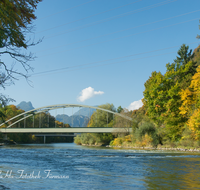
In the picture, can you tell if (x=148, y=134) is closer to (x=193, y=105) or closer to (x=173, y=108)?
(x=173, y=108)

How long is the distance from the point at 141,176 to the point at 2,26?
966cm

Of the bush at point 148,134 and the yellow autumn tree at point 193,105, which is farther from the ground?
the yellow autumn tree at point 193,105

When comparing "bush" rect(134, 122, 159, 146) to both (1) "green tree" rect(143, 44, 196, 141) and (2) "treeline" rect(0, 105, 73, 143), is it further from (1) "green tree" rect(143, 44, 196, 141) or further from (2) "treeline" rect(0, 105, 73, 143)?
(2) "treeline" rect(0, 105, 73, 143)

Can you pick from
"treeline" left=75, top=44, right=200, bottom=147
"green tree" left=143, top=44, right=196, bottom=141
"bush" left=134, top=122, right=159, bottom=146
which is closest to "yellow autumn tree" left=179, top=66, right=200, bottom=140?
"treeline" left=75, top=44, right=200, bottom=147

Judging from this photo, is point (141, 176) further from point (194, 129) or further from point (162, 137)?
point (162, 137)

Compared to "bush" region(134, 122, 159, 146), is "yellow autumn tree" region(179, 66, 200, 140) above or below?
above

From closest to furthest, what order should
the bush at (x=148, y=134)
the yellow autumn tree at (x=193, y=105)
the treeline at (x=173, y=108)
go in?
the yellow autumn tree at (x=193, y=105) → the treeline at (x=173, y=108) → the bush at (x=148, y=134)

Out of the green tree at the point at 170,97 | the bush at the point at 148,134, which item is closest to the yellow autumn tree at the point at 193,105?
the green tree at the point at 170,97

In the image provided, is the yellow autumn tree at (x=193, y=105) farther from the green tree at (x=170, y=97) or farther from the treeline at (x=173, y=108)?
the green tree at (x=170, y=97)

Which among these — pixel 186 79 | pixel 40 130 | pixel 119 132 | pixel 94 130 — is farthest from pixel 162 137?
pixel 40 130

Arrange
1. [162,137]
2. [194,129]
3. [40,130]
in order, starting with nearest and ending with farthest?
[194,129]
[162,137]
[40,130]

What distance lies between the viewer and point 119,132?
186ft

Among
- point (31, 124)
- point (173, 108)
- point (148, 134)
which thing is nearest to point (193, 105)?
point (173, 108)

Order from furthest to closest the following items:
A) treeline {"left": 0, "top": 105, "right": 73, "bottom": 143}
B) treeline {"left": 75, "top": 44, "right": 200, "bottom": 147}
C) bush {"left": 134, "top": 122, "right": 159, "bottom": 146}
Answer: treeline {"left": 0, "top": 105, "right": 73, "bottom": 143}
bush {"left": 134, "top": 122, "right": 159, "bottom": 146}
treeline {"left": 75, "top": 44, "right": 200, "bottom": 147}
